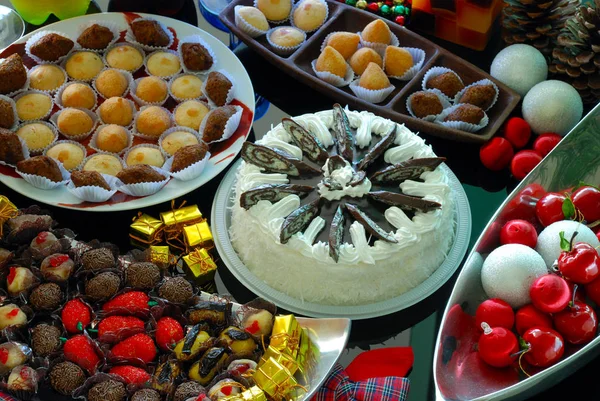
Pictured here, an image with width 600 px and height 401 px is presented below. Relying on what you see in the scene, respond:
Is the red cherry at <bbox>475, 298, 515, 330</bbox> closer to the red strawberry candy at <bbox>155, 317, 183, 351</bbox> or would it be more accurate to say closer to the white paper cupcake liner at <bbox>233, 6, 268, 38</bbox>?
the red strawberry candy at <bbox>155, 317, 183, 351</bbox>

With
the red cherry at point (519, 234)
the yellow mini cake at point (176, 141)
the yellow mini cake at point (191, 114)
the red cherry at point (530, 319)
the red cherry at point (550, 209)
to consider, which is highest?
the red cherry at point (550, 209)

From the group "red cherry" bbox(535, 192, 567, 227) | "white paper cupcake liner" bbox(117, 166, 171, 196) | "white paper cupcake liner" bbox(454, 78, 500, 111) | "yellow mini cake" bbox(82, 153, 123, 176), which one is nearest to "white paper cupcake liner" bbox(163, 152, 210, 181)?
"white paper cupcake liner" bbox(117, 166, 171, 196)

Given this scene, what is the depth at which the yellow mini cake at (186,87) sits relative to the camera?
213 centimetres

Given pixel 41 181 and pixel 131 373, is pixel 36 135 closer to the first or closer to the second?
pixel 41 181

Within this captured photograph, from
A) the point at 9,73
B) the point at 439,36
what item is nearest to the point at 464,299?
the point at 439,36

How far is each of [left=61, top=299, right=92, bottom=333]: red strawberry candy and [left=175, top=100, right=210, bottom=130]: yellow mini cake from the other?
0.67m

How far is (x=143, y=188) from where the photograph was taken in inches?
72.2

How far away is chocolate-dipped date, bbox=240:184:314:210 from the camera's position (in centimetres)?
168

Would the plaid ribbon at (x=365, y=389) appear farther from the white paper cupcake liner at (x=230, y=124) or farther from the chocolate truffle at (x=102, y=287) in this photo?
the white paper cupcake liner at (x=230, y=124)

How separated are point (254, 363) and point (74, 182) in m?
0.71

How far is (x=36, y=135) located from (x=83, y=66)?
0.98 ft

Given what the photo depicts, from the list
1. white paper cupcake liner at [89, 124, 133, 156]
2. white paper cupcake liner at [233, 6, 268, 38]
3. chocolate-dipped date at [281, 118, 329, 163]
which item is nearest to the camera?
chocolate-dipped date at [281, 118, 329, 163]

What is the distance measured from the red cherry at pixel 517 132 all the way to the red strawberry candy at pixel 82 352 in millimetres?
1205

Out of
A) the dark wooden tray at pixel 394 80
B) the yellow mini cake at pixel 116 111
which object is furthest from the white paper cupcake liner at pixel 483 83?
the yellow mini cake at pixel 116 111
